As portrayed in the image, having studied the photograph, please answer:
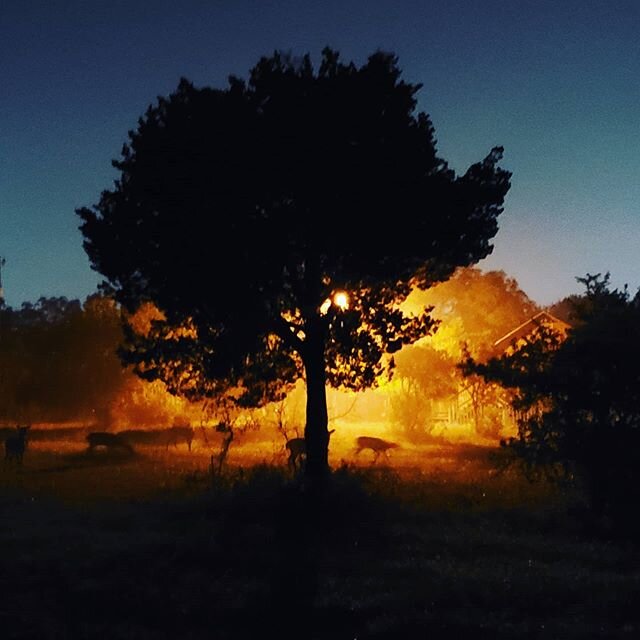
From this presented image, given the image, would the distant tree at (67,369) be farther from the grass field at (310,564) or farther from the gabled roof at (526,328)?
the grass field at (310,564)

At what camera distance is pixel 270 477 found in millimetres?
17656

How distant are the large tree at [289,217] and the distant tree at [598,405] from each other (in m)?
4.39

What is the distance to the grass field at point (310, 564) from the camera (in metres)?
9.66

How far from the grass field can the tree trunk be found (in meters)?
0.71

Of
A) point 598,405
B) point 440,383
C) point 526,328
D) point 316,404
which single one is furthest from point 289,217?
point 526,328

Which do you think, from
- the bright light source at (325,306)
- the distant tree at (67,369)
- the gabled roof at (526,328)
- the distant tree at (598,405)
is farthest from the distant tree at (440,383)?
the distant tree at (598,405)

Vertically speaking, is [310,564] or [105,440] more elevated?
[105,440]

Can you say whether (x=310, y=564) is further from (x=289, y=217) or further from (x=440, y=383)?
(x=440, y=383)

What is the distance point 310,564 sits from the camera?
12961 mm

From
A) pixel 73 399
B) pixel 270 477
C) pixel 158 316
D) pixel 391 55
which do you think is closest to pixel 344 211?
pixel 391 55

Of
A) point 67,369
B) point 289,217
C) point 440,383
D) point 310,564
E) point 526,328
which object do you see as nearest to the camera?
point 310,564

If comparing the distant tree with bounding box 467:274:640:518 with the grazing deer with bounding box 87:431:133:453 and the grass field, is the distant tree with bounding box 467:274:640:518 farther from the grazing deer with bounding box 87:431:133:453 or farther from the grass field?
the grazing deer with bounding box 87:431:133:453

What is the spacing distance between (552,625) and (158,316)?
37.0 meters

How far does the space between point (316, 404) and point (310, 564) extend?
19.9 feet
